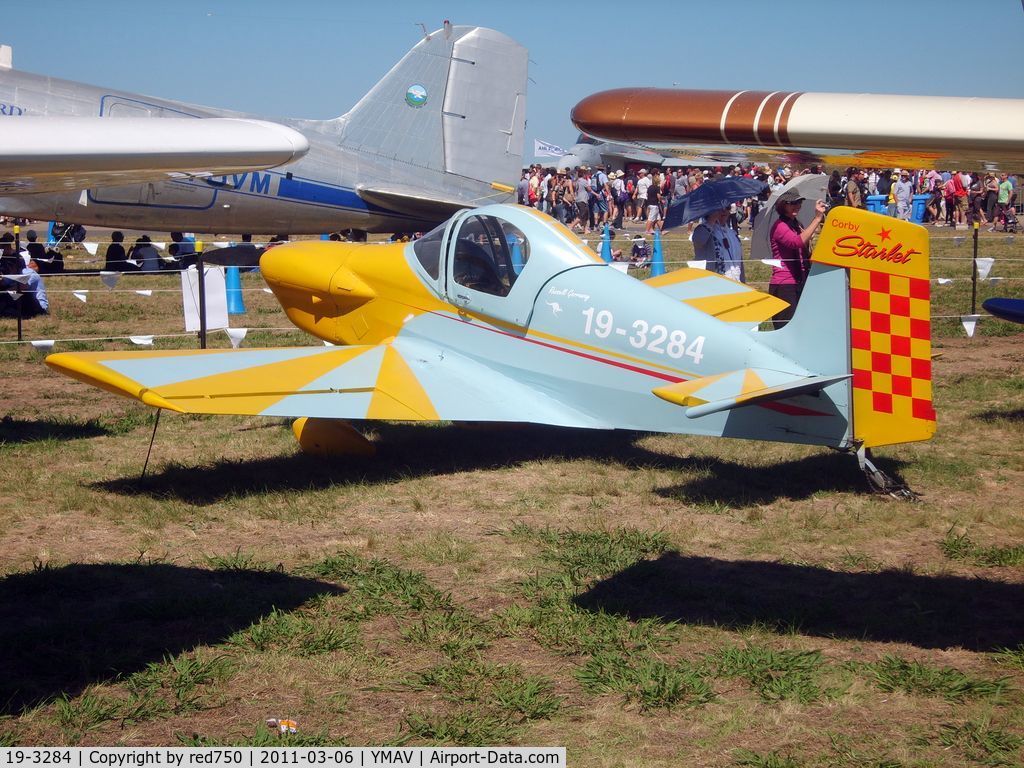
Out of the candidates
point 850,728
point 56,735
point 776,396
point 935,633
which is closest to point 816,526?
point 776,396

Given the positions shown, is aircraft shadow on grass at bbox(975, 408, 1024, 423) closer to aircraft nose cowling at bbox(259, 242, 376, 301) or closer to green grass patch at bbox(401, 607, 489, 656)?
aircraft nose cowling at bbox(259, 242, 376, 301)

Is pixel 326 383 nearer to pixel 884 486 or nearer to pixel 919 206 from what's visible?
pixel 884 486

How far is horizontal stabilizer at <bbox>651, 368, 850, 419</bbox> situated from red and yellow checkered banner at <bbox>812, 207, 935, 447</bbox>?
0.76 feet

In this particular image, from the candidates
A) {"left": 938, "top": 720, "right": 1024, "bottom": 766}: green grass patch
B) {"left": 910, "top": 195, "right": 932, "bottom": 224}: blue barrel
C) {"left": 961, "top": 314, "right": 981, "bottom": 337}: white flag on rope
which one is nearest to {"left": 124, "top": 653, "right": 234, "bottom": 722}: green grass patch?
{"left": 938, "top": 720, "right": 1024, "bottom": 766}: green grass patch

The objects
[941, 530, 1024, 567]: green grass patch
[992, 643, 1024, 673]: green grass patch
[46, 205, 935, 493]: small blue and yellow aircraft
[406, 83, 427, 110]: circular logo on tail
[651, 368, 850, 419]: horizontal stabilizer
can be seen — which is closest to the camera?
[992, 643, 1024, 673]: green grass patch

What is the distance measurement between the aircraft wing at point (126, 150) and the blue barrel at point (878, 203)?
2941cm

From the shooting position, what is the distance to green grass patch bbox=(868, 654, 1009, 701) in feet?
13.6

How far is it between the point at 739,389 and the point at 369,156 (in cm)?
1488

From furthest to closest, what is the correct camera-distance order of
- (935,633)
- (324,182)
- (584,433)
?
(324,182) < (584,433) < (935,633)

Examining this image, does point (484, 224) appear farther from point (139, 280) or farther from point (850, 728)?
point (139, 280)

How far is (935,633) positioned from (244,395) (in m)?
4.50

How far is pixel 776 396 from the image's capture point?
572 cm

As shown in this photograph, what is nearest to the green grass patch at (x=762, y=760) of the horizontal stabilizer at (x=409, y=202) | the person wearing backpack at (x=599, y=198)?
the horizontal stabilizer at (x=409, y=202)

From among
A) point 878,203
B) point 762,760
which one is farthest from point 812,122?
point 878,203
